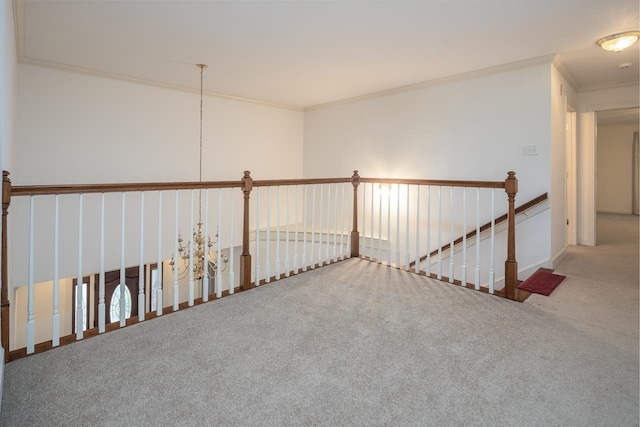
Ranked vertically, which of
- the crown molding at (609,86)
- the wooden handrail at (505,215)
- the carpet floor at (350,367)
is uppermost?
the crown molding at (609,86)

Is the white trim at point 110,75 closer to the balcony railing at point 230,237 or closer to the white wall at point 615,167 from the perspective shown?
the balcony railing at point 230,237

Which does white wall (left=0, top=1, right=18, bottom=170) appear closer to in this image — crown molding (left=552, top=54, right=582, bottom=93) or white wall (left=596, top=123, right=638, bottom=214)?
crown molding (left=552, top=54, right=582, bottom=93)

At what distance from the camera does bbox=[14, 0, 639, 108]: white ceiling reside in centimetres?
271

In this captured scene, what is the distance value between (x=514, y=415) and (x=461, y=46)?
3.25m

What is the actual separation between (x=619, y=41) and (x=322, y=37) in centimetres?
270

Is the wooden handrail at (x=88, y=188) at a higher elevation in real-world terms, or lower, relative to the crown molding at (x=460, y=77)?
lower

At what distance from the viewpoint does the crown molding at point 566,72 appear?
3.75 metres

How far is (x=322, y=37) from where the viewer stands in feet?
10.7

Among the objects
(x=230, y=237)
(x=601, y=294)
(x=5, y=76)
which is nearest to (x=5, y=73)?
(x=5, y=76)

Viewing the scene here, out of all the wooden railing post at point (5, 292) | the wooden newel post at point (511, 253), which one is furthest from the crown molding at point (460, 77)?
the wooden railing post at point (5, 292)

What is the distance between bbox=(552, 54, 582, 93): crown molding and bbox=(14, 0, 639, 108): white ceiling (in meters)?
0.06

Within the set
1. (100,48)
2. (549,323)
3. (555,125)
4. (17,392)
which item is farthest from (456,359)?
(100,48)

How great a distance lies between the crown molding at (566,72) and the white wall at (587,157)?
0.26 m

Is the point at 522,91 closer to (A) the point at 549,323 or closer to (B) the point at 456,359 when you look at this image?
(A) the point at 549,323
